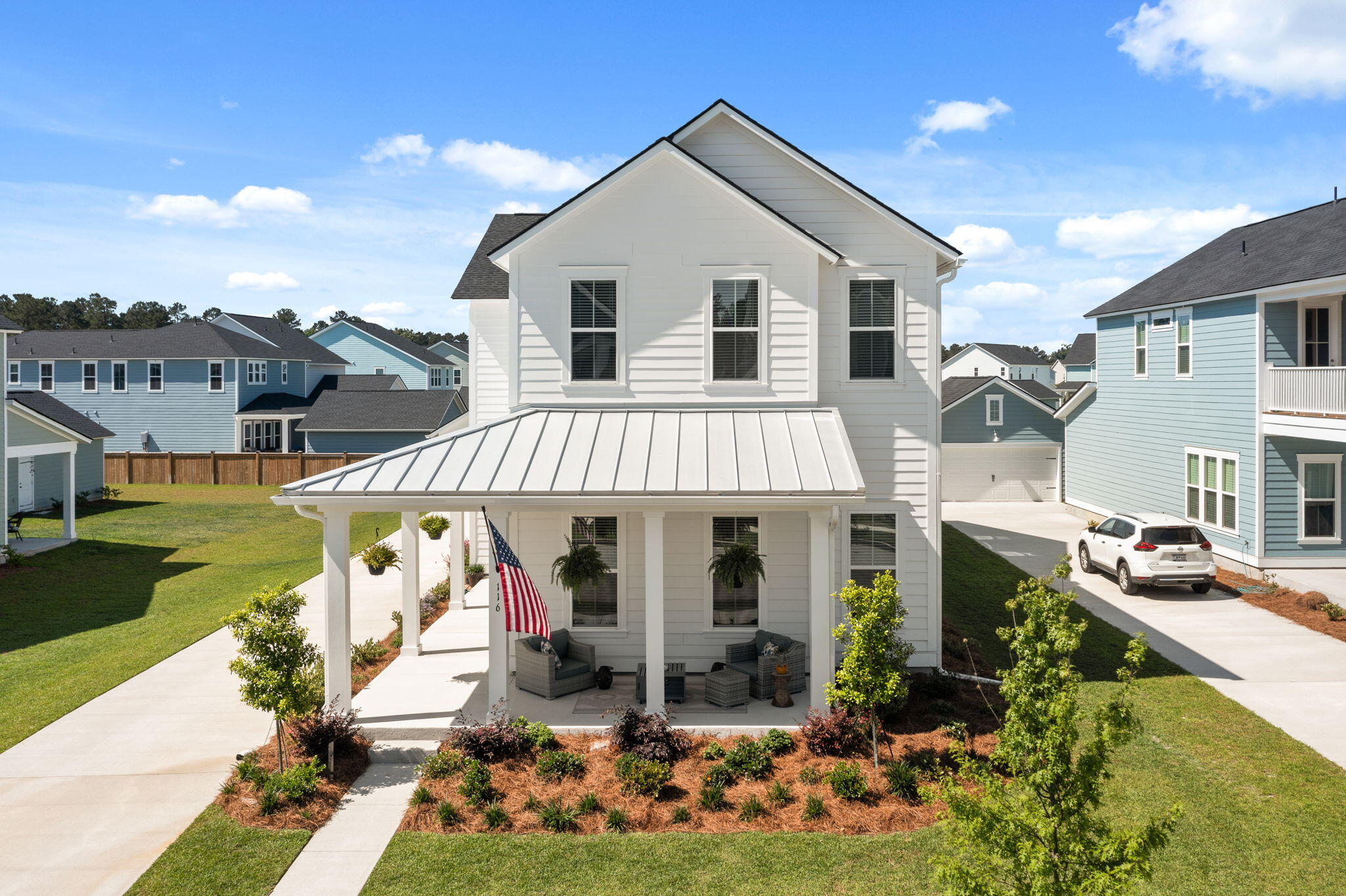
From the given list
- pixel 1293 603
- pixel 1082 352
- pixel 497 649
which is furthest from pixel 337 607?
pixel 1082 352

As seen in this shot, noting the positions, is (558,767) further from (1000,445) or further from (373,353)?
(373,353)

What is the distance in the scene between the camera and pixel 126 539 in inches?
1099

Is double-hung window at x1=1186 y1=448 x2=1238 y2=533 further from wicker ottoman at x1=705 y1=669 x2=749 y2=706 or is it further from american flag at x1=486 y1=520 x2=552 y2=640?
american flag at x1=486 y1=520 x2=552 y2=640

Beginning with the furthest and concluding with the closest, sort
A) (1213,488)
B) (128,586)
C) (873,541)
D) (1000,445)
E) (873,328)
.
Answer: (1000,445) → (1213,488) → (128,586) → (873,541) → (873,328)

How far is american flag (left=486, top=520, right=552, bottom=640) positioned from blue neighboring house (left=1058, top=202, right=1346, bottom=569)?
715 inches

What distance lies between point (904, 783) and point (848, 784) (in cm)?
69

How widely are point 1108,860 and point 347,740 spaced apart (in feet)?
30.1

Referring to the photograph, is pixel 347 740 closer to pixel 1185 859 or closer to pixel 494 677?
pixel 494 677

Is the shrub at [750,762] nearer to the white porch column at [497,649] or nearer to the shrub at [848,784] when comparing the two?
the shrub at [848,784]

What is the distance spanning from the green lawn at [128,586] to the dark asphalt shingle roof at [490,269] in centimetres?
869

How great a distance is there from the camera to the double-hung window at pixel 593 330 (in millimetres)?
14391

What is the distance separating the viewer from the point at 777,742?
11.3 m

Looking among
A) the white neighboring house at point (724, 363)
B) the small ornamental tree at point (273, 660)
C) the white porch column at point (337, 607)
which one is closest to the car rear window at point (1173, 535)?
the white neighboring house at point (724, 363)

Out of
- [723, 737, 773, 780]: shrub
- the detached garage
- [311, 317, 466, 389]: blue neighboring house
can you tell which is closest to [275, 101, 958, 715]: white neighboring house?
[723, 737, 773, 780]: shrub
